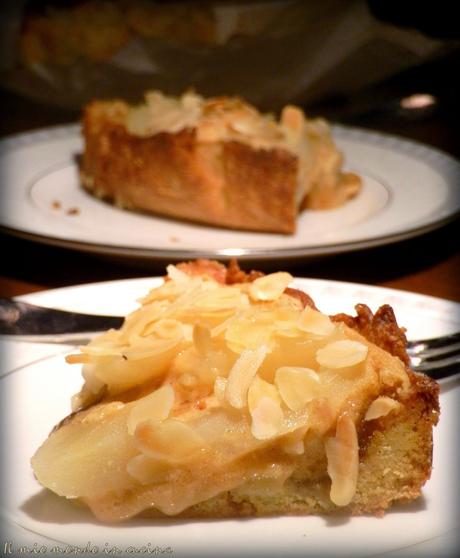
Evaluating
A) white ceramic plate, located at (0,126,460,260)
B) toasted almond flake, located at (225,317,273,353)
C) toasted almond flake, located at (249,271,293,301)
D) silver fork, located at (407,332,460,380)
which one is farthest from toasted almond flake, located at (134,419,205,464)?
white ceramic plate, located at (0,126,460,260)

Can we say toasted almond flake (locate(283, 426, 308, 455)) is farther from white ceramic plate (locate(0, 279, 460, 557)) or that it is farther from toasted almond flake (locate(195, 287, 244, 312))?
toasted almond flake (locate(195, 287, 244, 312))

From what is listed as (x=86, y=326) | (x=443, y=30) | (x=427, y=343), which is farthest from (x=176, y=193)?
(x=443, y=30)

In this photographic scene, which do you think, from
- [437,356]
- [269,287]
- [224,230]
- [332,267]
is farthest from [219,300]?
[224,230]

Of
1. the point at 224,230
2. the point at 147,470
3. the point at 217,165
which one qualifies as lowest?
the point at 224,230

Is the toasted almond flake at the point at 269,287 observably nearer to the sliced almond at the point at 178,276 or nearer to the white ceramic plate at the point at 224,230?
the sliced almond at the point at 178,276

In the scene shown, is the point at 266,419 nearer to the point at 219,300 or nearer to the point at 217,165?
the point at 219,300
